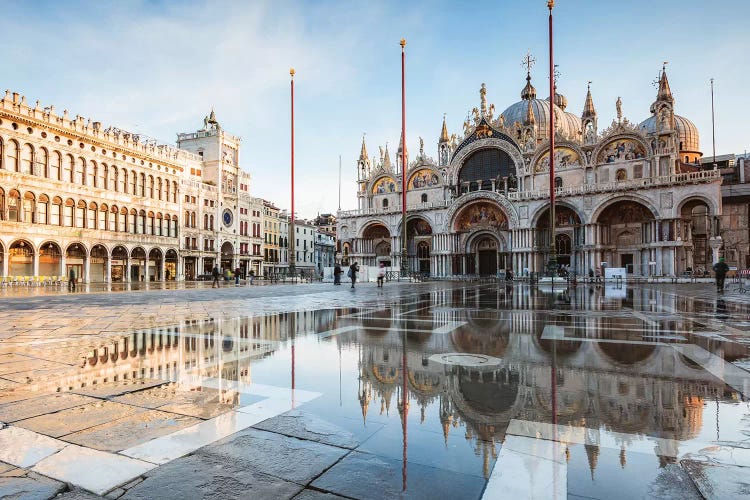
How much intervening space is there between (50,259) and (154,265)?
1201 centimetres

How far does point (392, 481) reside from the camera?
2396mm

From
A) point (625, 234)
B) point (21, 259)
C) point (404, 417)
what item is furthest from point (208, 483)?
point (625, 234)

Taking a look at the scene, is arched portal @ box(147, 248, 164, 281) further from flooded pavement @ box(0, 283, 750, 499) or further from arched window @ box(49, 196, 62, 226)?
flooded pavement @ box(0, 283, 750, 499)

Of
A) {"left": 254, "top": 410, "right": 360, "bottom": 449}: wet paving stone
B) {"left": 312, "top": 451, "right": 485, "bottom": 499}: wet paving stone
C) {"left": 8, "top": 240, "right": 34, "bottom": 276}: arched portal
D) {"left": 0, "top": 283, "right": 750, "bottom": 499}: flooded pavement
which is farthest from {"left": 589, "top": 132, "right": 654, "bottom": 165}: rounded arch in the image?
{"left": 8, "top": 240, "right": 34, "bottom": 276}: arched portal

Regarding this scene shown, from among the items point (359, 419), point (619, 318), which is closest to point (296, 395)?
point (359, 419)

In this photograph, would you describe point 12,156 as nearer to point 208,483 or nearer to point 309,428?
point 309,428

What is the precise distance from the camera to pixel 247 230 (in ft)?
208

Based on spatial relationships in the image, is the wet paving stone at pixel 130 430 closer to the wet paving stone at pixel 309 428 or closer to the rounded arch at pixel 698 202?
the wet paving stone at pixel 309 428

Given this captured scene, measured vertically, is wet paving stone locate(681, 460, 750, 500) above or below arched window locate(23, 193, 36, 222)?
below

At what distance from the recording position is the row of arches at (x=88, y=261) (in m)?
35.4

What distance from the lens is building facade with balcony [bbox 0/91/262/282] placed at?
115 feet

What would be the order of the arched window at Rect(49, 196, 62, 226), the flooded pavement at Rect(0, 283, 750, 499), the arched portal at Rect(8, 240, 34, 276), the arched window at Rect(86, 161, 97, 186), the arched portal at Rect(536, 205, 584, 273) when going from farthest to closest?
the arched portal at Rect(536, 205, 584, 273) < the arched window at Rect(86, 161, 97, 186) < the arched window at Rect(49, 196, 62, 226) < the arched portal at Rect(8, 240, 34, 276) < the flooded pavement at Rect(0, 283, 750, 499)

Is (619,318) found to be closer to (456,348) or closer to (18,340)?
(456,348)

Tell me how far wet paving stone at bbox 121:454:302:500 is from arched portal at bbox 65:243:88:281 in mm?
45396
